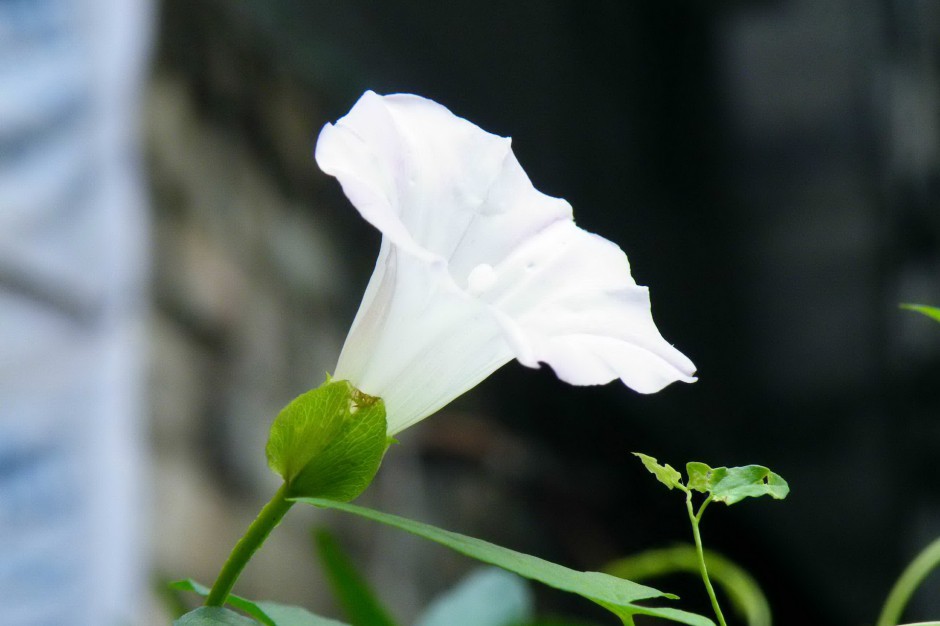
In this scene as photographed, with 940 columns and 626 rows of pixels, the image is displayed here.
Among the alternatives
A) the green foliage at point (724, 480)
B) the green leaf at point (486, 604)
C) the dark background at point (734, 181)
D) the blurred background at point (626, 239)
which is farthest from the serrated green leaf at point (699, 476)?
the dark background at point (734, 181)

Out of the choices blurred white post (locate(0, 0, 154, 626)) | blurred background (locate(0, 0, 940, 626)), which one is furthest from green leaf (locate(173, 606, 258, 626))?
blurred background (locate(0, 0, 940, 626))

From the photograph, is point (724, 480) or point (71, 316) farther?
point (71, 316)

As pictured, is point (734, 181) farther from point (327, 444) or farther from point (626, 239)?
point (327, 444)

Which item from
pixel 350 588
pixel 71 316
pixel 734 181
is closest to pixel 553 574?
pixel 350 588

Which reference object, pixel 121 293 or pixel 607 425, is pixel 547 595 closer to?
pixel 607 425

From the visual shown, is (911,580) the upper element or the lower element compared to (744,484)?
→ lower

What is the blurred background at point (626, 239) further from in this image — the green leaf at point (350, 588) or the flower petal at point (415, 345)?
the flower petal at point (415, 345)

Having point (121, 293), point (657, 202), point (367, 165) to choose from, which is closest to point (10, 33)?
point (121, 293)
